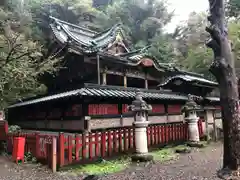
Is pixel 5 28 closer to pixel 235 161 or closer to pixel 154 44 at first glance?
pixel 235 161

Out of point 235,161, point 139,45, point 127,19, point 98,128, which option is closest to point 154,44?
point 139,45

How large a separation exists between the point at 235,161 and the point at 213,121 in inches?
374

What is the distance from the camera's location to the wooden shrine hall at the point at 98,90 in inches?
428

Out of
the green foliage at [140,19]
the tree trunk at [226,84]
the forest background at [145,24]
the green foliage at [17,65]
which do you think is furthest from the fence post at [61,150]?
the green foliage at [140,19]

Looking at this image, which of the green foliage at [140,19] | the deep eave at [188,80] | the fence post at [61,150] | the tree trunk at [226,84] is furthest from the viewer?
the green foliage at [140,19]

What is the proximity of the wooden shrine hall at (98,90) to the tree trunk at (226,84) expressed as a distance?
5373 millimetres

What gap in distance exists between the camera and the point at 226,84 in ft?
19.1

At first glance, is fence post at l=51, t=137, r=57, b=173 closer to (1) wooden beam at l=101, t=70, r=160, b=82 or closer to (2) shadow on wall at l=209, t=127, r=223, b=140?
(1) wooden beam at l=101, t=70, r=160, b=82

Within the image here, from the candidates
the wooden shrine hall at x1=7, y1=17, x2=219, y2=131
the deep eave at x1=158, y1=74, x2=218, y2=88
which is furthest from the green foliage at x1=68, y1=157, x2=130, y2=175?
the deep eave at x1=158, y1=74, x2=218, y2=88

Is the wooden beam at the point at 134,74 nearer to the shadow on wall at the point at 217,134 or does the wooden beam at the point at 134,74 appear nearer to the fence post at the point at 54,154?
the shadow on wall at the point at 217,134

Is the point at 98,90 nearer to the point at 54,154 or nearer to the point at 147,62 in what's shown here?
the point at 54,154

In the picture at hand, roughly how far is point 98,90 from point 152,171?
493 cm

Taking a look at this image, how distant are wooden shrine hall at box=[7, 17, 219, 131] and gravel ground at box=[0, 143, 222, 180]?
11.0 ft

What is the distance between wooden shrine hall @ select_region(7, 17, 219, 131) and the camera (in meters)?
10.9
